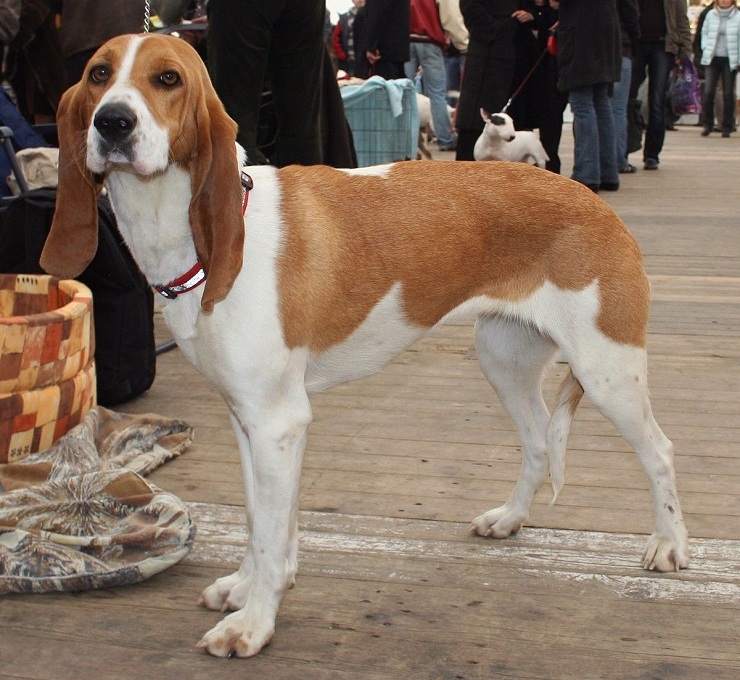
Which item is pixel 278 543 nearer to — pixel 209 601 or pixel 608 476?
pixel 209 601

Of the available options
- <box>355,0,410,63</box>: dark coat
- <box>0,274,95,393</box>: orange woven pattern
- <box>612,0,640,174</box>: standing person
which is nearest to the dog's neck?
<box>0,274,95,393</box>: orange woven pattern

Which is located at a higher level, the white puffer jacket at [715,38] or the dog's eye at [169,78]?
the dog's eye at [169,78]

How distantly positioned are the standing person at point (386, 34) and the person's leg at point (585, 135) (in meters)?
2.82

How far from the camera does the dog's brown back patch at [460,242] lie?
9.55 ft

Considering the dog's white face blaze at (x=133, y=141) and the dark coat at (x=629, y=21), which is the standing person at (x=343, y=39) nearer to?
the dark coat at (x=629, y=21)

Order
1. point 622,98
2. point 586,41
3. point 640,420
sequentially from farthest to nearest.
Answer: point 622,98 → point 586,41 → point 640,420

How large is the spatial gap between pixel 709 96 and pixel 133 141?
1793cm

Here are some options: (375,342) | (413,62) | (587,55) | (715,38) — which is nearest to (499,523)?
(375,342)

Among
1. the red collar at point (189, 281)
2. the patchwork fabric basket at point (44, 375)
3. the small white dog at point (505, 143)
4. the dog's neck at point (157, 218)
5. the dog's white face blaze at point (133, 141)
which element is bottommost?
the small white dog at point (505, 143)

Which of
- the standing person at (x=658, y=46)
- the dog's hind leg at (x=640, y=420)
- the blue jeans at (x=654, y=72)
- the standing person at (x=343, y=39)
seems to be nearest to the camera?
the dog's hind leg at (x=640, y=420)

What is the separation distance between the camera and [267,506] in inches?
108

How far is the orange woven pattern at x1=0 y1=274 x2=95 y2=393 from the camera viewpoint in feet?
11.8

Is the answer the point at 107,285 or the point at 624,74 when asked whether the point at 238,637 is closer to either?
the point at 107,285

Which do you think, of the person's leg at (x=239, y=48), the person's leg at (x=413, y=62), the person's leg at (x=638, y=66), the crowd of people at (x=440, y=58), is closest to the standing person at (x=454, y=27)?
the crowd of people at (x=440, y=58)
